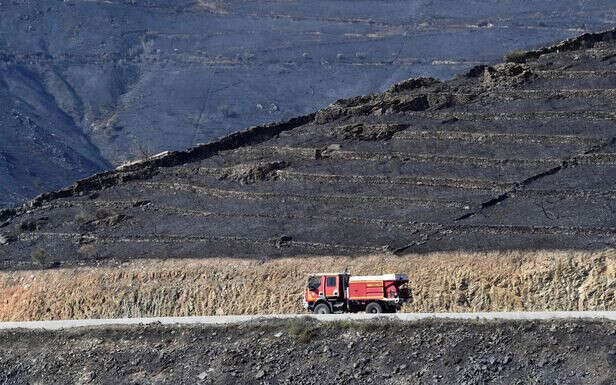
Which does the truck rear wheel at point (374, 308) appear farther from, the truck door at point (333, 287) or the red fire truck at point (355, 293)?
the truck door at point (333, 287)

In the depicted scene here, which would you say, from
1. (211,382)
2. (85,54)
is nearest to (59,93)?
(85,54)

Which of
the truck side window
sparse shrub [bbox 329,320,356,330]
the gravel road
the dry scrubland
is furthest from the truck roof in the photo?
sparse shrub [bbox 329,320,356,330]

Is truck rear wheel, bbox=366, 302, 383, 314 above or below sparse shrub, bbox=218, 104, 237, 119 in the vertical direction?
below

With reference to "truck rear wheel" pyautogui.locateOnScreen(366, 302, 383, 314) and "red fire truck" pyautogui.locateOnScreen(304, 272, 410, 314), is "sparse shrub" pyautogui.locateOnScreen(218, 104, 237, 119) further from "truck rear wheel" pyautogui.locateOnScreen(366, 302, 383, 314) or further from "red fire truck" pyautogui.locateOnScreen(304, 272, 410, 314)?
"truck rear wheel" pyautogui.locateOnScreen(366, 302, 383, 314)

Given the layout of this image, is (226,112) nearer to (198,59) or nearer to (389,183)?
(198,59)

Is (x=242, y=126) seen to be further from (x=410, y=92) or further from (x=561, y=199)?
(x=561, y=199)
